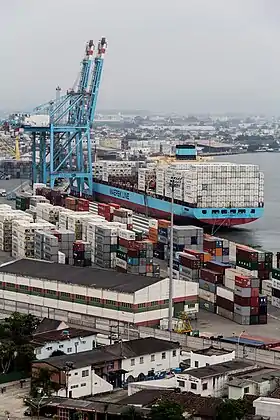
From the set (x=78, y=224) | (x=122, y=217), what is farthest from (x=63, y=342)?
(x=122, y=217)

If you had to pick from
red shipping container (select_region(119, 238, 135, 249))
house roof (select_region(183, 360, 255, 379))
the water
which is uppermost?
red shipping container (select_region(119, 238, 135, 249))

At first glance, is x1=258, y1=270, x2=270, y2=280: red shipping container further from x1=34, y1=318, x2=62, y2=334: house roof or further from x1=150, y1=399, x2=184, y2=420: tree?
x1=150, y1=399, x2=184, y2=420: tree

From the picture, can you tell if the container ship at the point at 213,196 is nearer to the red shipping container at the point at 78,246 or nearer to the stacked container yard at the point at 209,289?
the red shipping container at the point at 78,246

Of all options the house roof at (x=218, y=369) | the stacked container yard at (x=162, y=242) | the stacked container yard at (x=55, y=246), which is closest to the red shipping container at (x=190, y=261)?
the stacked container yard at (x=55, y=246)

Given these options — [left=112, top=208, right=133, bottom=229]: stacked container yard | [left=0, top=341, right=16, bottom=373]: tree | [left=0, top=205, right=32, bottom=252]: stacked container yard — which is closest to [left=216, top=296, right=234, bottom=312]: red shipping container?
[left=0, top=341, right=16, bottom=373]: tree

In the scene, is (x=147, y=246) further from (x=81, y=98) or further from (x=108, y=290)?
(x=81, y=98)

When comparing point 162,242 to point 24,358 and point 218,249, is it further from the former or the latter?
point 24,358

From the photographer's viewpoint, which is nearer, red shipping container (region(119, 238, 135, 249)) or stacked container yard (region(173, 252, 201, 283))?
stacked container yard (region(173, 252, 201, 283))
